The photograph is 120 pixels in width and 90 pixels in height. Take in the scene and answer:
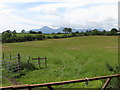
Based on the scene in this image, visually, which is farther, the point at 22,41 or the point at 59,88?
the point at 22,41

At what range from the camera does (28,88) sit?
354cm

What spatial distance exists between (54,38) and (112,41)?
14.0 meters

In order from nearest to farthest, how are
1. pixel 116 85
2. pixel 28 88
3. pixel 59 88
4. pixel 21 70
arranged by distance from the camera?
pixel 28 88 → pixel 116 85 → pixel 59 88 → pixel 21 70

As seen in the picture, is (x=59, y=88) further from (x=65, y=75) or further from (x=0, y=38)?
(x=0, y=38)

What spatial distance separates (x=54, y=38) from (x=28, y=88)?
131ft

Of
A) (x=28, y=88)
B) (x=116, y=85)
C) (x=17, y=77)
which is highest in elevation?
(x=28, y=88)

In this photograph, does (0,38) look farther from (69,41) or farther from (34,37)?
(69,41)

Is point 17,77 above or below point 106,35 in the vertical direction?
below

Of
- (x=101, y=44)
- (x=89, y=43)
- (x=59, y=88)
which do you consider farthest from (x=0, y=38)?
(x=59, y=88)

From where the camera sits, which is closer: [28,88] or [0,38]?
[28,88]

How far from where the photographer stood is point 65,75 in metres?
12.5

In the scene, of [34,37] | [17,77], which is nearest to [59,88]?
[17,77]

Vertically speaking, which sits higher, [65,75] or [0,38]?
[0,38]

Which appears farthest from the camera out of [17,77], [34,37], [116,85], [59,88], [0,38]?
[34,37]
